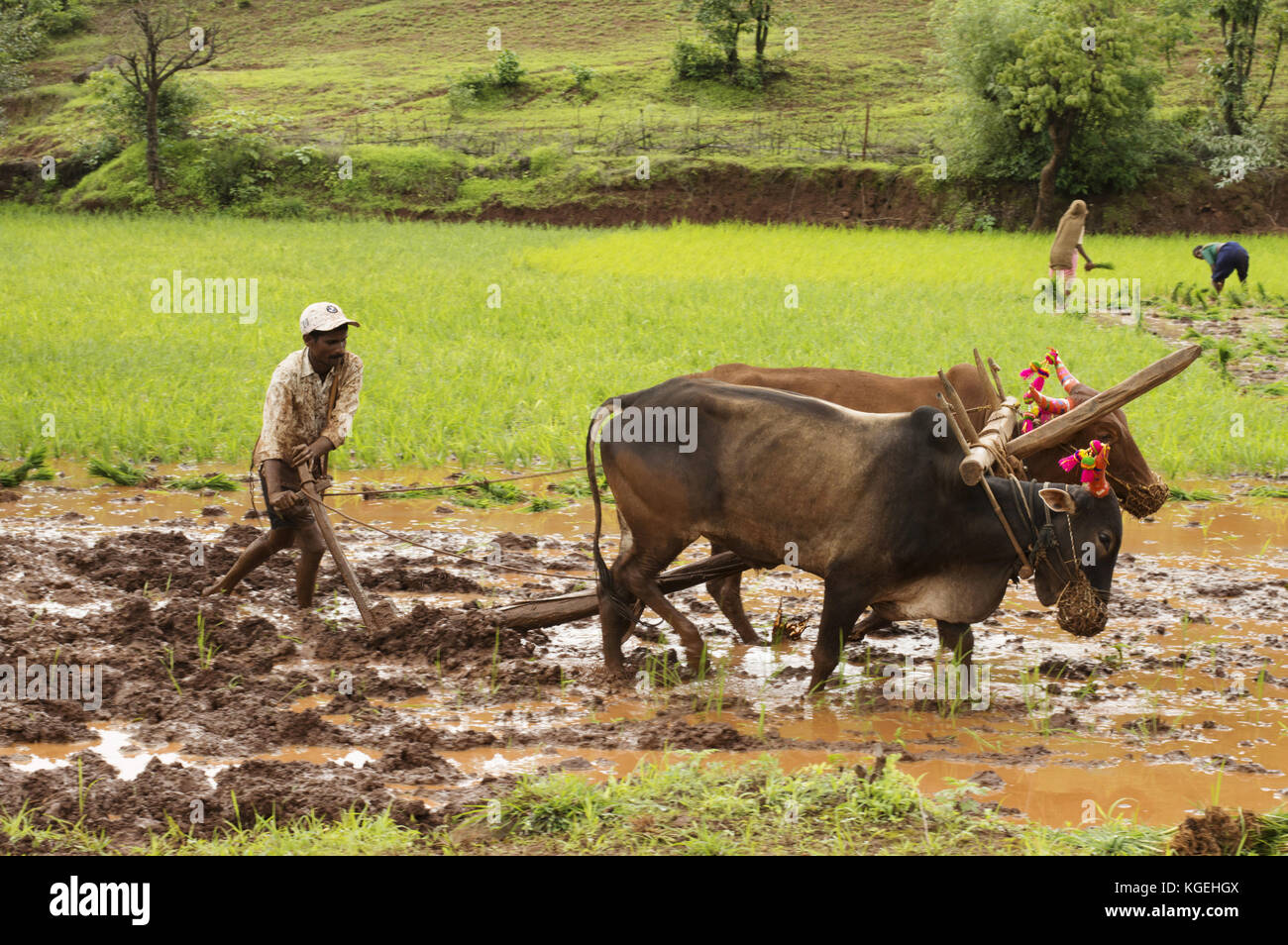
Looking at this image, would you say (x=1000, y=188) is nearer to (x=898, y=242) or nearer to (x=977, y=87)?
(x=977, y=87)

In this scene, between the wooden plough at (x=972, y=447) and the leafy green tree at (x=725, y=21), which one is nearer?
the wooden plough at (x=972, y=447)

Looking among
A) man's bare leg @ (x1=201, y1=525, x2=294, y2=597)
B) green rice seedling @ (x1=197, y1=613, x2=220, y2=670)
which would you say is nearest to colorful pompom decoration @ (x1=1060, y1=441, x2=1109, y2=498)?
man's bare leg @ (x1=201, y1=525, x2=294, y2=597)

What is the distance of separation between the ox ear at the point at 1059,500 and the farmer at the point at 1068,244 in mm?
10347

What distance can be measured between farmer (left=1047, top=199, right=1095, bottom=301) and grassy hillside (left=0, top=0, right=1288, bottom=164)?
16.3 m

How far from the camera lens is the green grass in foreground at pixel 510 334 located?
10312 mm

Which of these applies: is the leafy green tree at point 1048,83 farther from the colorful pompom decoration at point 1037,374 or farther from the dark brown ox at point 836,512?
the dark brown ox at point 836,512

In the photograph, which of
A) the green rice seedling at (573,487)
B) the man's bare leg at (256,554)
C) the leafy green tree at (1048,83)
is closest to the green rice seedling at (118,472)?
the man's bare leg at (256,554)

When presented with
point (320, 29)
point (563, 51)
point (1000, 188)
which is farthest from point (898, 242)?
point (320, 29)

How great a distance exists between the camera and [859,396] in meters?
7.42

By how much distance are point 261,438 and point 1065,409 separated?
4151 mm

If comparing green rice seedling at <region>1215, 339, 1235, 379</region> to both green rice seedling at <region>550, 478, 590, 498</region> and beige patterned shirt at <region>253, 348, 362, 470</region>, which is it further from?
beige patterned shirt at <region>253, 348, 362, 470</region>

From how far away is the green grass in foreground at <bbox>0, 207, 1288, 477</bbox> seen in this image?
10.3m

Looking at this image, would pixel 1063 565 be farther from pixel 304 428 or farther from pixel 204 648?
pixel 204 648

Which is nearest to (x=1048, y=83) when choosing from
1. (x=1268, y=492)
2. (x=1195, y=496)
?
(x=1268, y=492)
